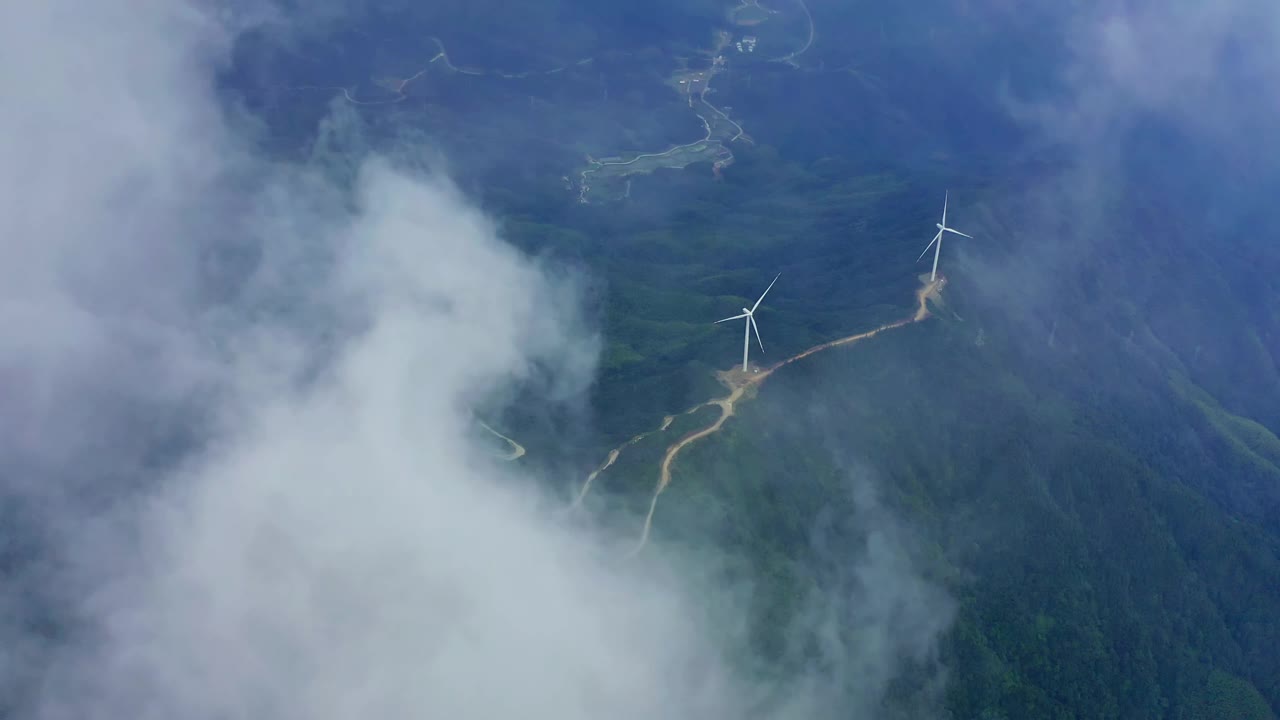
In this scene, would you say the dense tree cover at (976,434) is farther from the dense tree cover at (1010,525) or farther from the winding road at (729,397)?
the winding road at (729,397)

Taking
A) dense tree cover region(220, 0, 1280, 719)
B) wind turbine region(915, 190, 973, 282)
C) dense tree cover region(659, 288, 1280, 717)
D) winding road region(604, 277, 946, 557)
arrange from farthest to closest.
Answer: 1. wind turbine region(915, 190, 973, 282)
2. dense tree cover region(220, 0, 1280, 719)
3. winding road region(604, 277, 946, 557)
4. dense tree cover region(659, 288, 1280, 717)

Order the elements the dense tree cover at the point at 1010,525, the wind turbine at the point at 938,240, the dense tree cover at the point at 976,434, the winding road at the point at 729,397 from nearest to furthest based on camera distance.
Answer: the dense tree cover at the point at 1010,525
the winding road at the point at 729,397
the dense tree cover at the point at 976,434
the wind turbine at the point at 938,240

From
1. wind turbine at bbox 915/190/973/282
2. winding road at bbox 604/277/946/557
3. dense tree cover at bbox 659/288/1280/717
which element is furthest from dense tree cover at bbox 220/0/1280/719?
wind turbine at bbox 915/190/973/282

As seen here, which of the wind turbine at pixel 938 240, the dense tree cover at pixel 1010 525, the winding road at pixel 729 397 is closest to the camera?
the dense tree cover at pixel 1010 525

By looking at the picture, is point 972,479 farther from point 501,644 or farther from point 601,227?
point 601,227

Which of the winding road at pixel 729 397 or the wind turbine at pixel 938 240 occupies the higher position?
the wind turbine at pixel 938 240

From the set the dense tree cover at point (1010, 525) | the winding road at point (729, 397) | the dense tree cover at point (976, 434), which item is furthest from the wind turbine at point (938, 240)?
the dense tree cover at point (1010, 525)

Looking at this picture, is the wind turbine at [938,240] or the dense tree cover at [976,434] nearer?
the dense tree cover at [976,434]

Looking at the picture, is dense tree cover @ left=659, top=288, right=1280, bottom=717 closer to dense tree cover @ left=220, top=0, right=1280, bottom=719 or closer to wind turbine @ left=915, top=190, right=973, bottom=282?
dense tree cover @ left=220, top=0, right=1280, bottom=719

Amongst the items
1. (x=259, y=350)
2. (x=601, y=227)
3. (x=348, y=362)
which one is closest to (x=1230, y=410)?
(x=601, y=227)

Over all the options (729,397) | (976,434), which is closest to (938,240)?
(976,434)

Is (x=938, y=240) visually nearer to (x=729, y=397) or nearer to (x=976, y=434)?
(x=976, y=434)

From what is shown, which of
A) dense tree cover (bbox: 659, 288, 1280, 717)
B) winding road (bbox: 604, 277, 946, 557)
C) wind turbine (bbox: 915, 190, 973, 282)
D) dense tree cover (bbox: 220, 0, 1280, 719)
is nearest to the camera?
dense tree cover (bbox: 659, 288, 1280, 717)
